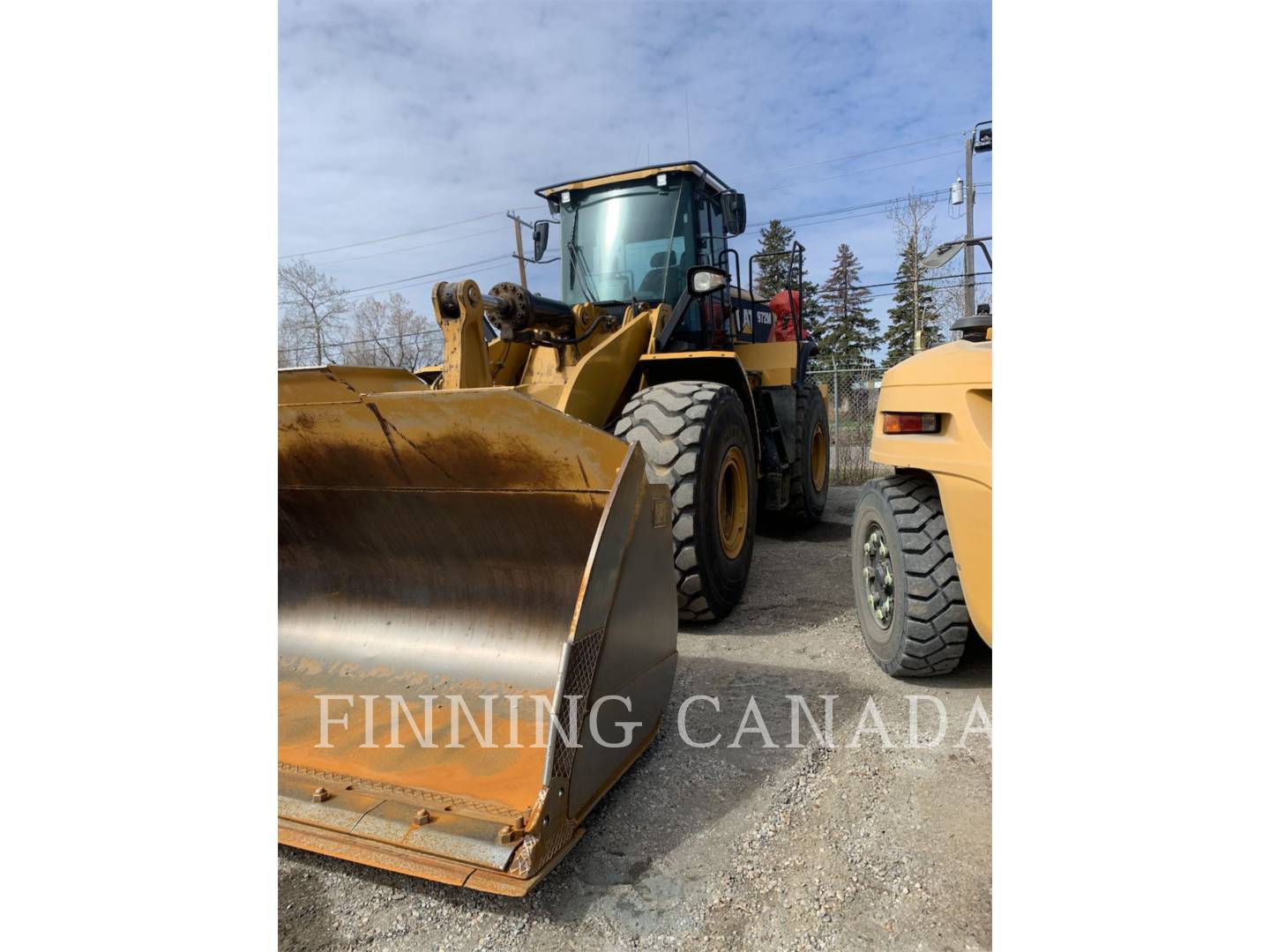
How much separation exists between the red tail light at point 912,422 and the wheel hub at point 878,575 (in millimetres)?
573

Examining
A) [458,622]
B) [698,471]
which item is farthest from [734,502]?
[458,622]

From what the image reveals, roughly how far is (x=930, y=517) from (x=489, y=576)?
6.24 ft

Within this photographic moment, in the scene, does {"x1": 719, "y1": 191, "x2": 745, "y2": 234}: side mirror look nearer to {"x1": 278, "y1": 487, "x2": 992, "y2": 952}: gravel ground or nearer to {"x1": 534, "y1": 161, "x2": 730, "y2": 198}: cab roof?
{"x1": 534, "y1": 161, "x2": 730, "y2": 198}: cab roof

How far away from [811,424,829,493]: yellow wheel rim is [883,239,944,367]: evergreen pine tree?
11.8m

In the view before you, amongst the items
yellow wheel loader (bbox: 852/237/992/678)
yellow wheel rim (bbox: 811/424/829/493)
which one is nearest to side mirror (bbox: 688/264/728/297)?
yellow wheel loader (bbox: 852/237/992/678)

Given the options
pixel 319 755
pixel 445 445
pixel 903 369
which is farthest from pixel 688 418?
pixel 319 755

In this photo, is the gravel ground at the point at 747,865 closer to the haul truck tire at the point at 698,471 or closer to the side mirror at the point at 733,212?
the haul truck tire at the point at 698,471

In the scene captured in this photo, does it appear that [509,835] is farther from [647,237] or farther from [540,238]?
[540,238]

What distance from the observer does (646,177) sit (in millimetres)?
5398

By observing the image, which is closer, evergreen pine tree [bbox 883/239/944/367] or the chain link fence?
the chain link fence

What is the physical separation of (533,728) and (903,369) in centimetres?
205

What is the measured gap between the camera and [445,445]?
2764 millimetres

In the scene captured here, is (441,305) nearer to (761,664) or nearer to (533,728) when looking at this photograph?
(533,728)

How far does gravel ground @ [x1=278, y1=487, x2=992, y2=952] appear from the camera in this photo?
1843 mm
